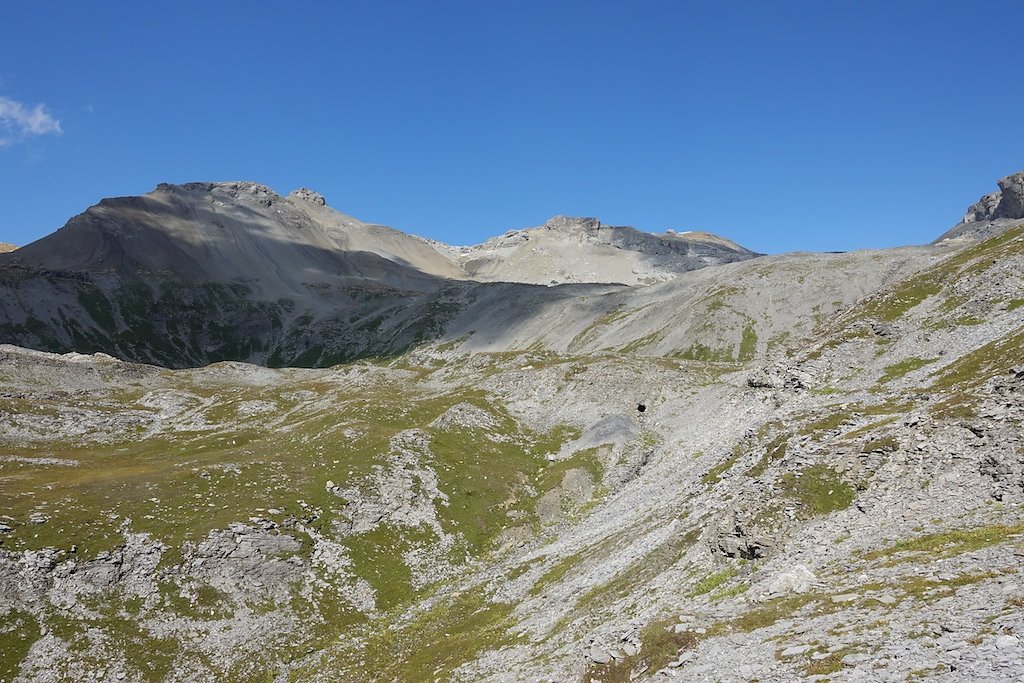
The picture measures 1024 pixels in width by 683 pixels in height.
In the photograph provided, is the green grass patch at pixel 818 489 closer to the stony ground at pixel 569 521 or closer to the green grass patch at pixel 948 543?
the stony ground at pixel 569 521

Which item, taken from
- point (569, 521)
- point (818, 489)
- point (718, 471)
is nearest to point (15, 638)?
point (569, 521)

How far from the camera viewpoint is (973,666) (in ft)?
54.7

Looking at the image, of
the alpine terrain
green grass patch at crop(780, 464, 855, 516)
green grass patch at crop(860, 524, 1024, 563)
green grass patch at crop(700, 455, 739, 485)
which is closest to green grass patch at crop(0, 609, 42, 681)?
the alpine terrain

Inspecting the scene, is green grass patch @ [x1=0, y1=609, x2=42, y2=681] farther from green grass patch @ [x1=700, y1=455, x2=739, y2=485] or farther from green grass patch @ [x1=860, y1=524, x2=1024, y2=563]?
green grass patch @ [x1=860, y1=524, x2=1024, y2=563]

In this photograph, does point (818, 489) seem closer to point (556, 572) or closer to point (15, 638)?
point (556, 572)

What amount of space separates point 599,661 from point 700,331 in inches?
5055

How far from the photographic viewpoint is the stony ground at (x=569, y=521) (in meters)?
24.9

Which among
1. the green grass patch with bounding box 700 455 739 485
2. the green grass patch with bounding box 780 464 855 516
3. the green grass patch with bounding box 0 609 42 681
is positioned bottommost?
the green grass patch with bounding box 0 609 42 681

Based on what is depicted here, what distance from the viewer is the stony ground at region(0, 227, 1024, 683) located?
24859mm

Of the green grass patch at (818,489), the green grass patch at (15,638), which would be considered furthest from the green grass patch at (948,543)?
the green grass patch at (15,638)

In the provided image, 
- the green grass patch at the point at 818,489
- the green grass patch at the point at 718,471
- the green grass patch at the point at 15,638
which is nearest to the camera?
the green grass patch at the point at 818,489

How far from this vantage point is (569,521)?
5909 cm

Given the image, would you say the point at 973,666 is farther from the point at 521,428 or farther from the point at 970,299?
the point at 970,299

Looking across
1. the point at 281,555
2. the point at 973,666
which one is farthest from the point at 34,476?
the point at 973,666
